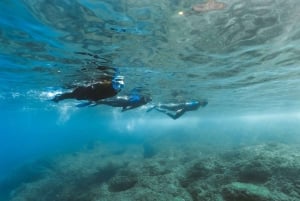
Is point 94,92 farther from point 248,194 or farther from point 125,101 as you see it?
point 248,194

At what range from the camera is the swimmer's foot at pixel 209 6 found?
8467mm

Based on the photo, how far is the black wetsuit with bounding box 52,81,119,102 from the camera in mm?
7762

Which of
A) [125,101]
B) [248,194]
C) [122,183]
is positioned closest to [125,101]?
[125,101]

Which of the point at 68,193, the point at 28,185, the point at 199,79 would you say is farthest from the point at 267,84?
the point at 28,185

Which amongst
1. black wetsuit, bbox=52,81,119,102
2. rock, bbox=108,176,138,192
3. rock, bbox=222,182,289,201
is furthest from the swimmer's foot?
rock, bbox=108,176,138,192

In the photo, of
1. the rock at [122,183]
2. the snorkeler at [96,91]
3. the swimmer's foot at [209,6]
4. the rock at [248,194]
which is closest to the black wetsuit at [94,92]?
the snorkeler at [96,91]

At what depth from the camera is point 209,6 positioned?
8.66 meters

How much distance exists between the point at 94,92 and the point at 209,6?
4.98 meters

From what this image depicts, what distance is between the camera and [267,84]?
80.5ft

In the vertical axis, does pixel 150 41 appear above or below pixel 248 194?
above

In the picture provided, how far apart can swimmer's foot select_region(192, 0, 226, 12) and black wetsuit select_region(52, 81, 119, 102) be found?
4102mm

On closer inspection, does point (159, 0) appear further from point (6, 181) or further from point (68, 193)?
point (6, 181)

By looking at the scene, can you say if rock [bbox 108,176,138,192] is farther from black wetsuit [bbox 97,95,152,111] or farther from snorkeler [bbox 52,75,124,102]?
snorkeler [bbox 52,75,124,102]

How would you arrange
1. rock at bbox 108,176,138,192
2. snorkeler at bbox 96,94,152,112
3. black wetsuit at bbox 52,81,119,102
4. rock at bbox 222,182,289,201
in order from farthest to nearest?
rock at bbox 108,176,138,192 < snorkeler at bbox 96,94,152,112 < rock at bbox 222,182,289,201 < black wetsuit at bbox 52,81,119,102
